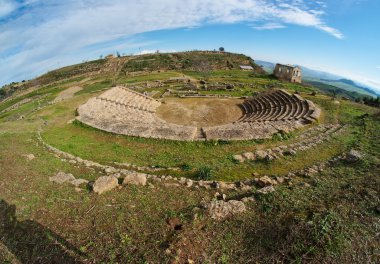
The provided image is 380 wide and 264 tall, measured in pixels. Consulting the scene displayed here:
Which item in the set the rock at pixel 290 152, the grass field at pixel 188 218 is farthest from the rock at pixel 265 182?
the rock at pixel 290 152

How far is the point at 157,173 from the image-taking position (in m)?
13.3

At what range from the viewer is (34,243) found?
7.39m

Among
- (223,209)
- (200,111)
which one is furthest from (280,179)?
(200,111)

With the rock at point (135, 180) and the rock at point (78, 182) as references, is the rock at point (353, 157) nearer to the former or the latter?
the rock at point (135, 180)

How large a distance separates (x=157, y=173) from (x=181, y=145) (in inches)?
158

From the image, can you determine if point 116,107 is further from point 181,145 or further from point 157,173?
point 157,173

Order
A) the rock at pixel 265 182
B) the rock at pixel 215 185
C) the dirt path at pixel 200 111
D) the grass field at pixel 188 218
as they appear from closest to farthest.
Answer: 1. the grass field at pixel 188 218
2. the rock at pixel 215 185
3. the rock at pixel 265 182
4. the dirt path at pixel 200 111

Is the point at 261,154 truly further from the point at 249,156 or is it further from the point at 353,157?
the point at 353,157

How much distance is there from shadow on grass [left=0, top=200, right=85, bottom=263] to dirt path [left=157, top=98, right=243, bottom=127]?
1730cm

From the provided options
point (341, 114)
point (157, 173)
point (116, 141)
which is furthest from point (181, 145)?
point (341, 114)

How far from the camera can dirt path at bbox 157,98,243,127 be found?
24.8m

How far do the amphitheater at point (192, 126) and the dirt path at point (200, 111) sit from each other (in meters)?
0.93

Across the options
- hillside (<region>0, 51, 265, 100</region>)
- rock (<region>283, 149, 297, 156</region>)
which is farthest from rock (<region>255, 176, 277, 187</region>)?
hillside (<region>0, 51, 265, 100</region>)

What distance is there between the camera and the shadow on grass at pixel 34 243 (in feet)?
22.6
